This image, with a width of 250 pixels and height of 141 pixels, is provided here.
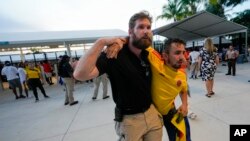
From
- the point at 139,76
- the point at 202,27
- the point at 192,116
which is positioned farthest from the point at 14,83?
the point at 202,27

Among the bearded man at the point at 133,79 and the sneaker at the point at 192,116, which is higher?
the bearded man at the point at 133,79

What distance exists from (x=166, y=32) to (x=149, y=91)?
41.8 feet

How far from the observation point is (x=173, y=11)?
1998 centimetres

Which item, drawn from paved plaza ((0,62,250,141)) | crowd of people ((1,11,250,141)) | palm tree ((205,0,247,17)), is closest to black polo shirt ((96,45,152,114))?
crowd of people ((1,11,250,141))

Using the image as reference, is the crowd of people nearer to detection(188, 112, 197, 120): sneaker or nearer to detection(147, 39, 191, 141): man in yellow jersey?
detection(147, 39, 191, 141): man in yellow jersey

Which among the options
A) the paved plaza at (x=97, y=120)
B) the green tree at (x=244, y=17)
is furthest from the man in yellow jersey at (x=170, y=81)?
the green tree at (x=244, y=17)

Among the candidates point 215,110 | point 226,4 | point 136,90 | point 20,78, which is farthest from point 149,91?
point 226,4

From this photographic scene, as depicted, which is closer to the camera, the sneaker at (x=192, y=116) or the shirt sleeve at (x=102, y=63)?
the shirt sleeve at (x=102, y=63)

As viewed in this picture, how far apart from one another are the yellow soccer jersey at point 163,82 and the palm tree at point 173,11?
19.6 m

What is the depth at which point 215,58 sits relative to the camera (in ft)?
16.8

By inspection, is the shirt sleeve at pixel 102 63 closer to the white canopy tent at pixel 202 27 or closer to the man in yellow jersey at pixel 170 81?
the man in yellow jersey at pixel 170 81

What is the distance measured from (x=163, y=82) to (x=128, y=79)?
1.25ft

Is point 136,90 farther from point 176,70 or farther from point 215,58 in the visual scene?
point 215,58

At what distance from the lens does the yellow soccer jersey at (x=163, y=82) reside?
164cm
